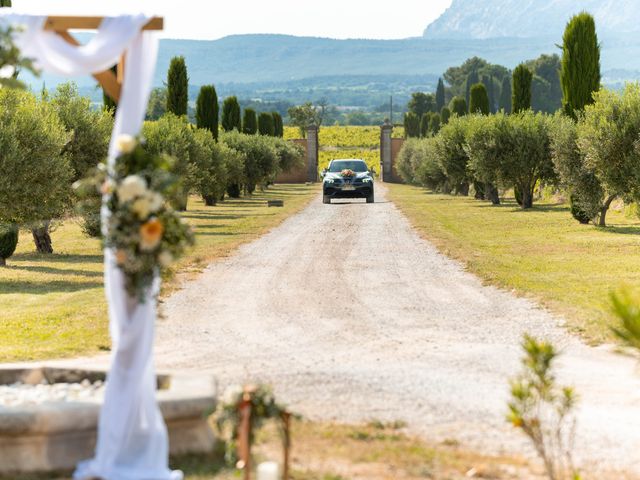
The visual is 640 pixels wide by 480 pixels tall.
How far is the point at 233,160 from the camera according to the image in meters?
49.2

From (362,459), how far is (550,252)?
54.1 ft

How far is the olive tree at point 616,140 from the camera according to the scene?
1071 inches

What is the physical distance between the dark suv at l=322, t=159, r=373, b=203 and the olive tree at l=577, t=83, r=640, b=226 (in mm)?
16331

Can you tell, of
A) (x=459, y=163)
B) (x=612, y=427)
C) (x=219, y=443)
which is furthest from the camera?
(x=459, y=163)

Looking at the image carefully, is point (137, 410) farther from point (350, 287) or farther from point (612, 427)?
point (350, 287)

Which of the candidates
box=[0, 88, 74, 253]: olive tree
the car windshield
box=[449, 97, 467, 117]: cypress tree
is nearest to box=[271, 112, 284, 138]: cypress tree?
box=[449, 97, 467, 117]: cypress tree

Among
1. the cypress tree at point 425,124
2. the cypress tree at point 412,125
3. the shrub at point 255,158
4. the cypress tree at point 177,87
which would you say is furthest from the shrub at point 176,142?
the cypress tree at point 412,125

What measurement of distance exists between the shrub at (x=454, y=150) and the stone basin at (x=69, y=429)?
A: 133 ft

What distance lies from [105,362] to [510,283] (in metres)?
7.96

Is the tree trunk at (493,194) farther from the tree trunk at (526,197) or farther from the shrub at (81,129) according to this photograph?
the shrub at (81,129)

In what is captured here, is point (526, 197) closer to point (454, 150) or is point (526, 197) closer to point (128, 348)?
point (454, 150)

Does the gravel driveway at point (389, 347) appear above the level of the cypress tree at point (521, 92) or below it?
below

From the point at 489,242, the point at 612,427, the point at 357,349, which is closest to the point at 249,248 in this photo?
the point at 489,242

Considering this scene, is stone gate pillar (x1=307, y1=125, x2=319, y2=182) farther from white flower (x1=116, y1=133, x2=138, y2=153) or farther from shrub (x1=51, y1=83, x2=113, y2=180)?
white flower (x1=116, y1=133, x2=138, y2=153)
